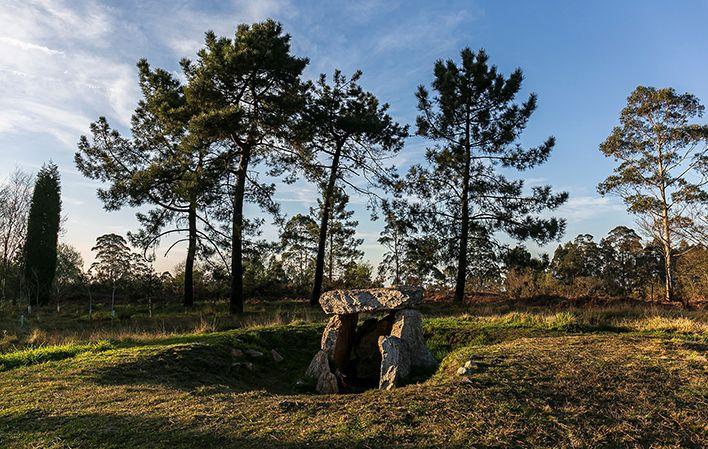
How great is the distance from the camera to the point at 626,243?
4188 centimetres

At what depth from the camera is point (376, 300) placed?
9.83 meters

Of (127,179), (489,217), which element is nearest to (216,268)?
(127,179)

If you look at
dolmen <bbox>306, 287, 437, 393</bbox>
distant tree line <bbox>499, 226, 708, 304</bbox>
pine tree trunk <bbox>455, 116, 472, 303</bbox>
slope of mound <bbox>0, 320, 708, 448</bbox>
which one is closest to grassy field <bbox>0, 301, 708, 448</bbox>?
slope of mound <bbox>0, 320, 708, 448</bbox>

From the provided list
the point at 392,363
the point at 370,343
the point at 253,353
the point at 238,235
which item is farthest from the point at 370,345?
the point at 238,235

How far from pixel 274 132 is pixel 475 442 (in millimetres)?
15928

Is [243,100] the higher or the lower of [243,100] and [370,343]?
the higher

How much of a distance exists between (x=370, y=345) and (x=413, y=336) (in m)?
1.55

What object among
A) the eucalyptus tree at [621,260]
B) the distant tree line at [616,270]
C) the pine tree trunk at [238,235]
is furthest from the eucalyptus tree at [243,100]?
the eucalyptus tree at [621,260]

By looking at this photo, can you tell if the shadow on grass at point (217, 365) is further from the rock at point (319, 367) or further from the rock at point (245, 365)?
the rock at point (319, 367)

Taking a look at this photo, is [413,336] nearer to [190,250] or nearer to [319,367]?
[319,367]

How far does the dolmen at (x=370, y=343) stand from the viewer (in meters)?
8.37

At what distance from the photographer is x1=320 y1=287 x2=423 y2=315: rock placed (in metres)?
9.70

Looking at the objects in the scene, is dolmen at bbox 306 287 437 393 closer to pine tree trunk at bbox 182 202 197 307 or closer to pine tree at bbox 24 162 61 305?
pine tree trunk at bbox 182 202 197 307

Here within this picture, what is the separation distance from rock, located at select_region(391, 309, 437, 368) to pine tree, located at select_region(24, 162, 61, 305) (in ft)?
83.4
